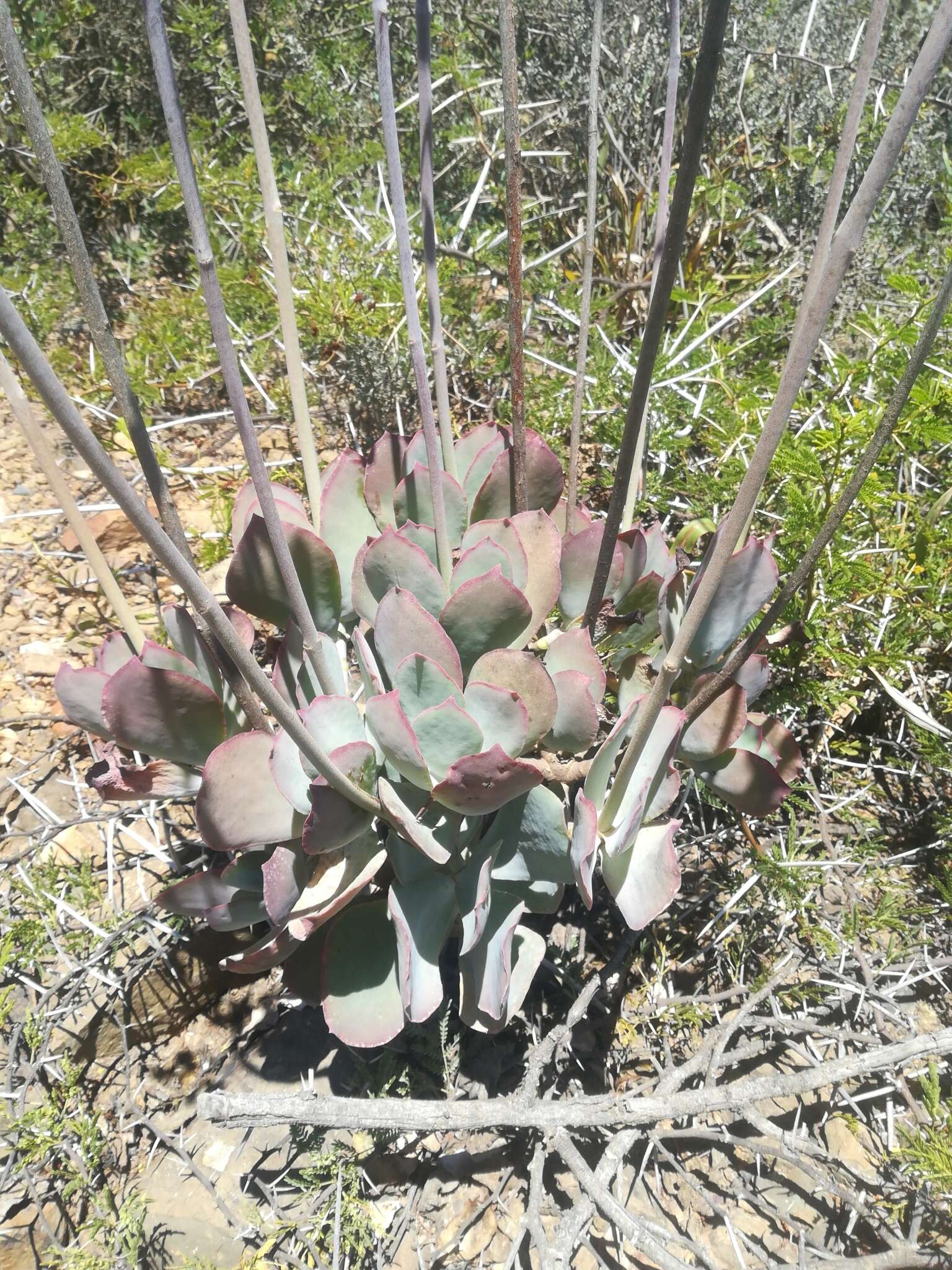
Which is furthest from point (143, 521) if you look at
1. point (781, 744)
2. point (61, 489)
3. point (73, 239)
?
point (781, 744)

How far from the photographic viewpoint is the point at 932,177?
2.46 m

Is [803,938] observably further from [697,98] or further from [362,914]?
[697,98]

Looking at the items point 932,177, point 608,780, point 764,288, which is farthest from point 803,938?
point 932,177

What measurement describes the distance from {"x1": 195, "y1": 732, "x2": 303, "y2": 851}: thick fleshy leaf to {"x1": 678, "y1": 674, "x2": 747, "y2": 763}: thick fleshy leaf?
0.54m

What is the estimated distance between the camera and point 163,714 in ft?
3.31

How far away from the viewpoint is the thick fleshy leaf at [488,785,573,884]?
41.3 inches

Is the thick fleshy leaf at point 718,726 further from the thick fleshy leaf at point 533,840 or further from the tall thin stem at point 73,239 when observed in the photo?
the tall thin stem at point 73,239

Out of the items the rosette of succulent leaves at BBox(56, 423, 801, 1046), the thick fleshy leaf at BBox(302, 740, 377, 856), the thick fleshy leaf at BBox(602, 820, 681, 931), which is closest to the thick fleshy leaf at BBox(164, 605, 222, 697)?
the rosette of succulent leaves at BBox(56, 423, 801, 1046)

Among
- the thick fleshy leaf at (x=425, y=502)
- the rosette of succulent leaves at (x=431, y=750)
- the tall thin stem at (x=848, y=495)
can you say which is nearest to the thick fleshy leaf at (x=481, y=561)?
the rosette of succulent leaves at (x=431, y=750)

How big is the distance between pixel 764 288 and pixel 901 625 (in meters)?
0.98

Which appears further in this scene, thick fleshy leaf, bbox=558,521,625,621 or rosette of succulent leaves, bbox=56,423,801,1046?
thick fleshy leaf, bbox=558,521,625,621

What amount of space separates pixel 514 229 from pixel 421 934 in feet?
3.00

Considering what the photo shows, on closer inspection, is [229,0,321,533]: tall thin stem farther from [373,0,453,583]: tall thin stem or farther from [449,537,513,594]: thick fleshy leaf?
[449,537,513,594]: thick fleshy leaf

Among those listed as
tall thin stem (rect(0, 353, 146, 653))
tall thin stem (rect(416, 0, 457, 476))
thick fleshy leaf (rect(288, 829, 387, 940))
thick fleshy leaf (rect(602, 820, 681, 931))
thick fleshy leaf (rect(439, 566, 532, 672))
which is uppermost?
tall thin stem (rect(416, 0, 457, 476))
